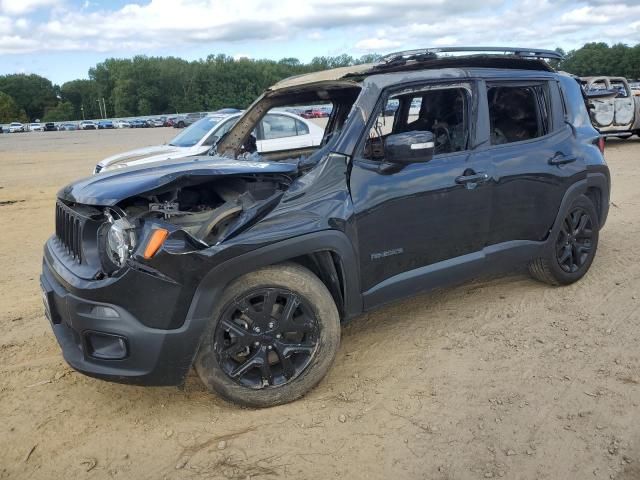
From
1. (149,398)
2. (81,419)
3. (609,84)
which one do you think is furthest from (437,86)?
(609,84)

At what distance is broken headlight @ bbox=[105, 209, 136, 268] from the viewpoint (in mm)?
2998

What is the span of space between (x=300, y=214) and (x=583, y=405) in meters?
1.92

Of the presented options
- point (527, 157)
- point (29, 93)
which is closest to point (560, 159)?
point (527, 157)

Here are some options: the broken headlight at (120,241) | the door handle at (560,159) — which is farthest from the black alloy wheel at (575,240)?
the broken headlight at (120,241)

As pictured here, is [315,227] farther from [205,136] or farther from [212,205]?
[205,136]

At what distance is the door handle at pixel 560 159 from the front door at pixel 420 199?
2.59 feet

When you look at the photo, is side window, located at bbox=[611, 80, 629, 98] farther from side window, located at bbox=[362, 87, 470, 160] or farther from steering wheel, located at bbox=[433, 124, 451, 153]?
steering wheel, located at bbox=[433, 124, 451, 153]

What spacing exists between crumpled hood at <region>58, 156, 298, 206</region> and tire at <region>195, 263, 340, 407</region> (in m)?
0.59

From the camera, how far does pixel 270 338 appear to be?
10.6 ft

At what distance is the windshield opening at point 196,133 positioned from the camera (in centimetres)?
1039

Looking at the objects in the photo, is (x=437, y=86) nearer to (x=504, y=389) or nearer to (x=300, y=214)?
(x=300, y=214)

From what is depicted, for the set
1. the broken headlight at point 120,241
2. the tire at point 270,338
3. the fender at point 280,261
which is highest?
the broken headlight at point 120,241

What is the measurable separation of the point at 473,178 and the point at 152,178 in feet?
7.05

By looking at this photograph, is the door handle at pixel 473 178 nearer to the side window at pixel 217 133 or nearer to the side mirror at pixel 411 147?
the side mirror at pixel 411 147
